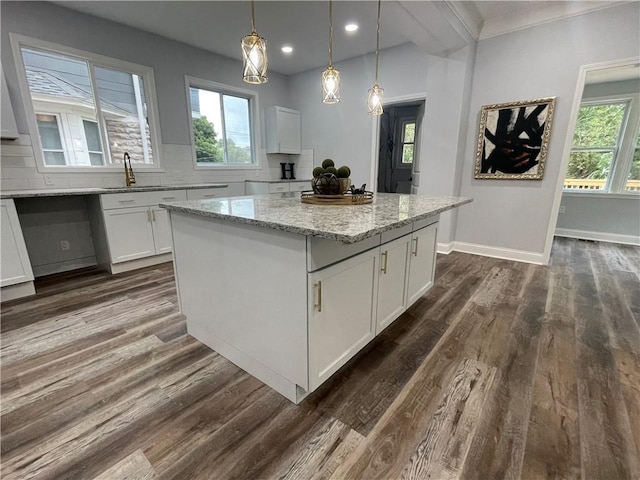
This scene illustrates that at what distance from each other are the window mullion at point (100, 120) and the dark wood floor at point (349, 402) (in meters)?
1.85

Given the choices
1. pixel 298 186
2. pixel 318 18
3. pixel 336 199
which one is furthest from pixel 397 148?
pixel 336 199

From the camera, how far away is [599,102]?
14.8 feet

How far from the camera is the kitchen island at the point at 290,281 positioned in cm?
127

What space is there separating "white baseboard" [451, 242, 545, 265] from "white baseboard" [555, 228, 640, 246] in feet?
7.13

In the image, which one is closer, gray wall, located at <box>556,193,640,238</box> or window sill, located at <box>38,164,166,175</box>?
window sill, located at <box>38,164,166,175</box>

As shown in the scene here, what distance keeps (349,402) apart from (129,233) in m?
2.95

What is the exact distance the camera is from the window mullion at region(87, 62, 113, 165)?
10.8 feet

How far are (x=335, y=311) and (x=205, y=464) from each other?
2.63ft

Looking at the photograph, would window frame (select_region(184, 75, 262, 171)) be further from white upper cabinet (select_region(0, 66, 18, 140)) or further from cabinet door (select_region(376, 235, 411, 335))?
cabinet door (select_region(376, 235, 411, 335))

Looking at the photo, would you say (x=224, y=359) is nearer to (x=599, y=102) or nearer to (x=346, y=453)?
(x=346, y=453)

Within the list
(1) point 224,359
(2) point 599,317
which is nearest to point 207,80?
(1) point 224,359

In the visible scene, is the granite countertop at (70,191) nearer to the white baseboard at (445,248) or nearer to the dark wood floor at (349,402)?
the dark wood floor at (349,402)

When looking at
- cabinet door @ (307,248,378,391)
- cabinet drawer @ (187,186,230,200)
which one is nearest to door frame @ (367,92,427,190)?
cabinet drawer @ (187,186,230,200)

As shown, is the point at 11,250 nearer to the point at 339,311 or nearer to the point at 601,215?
the point at 339,311
